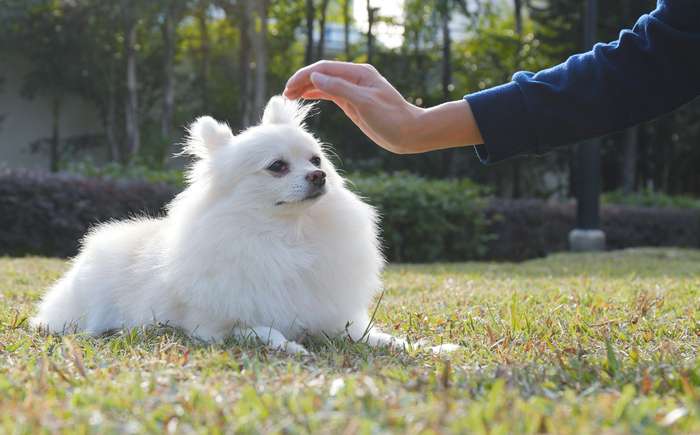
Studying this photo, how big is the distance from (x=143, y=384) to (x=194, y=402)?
0.32 meters

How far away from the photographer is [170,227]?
12.1 ft

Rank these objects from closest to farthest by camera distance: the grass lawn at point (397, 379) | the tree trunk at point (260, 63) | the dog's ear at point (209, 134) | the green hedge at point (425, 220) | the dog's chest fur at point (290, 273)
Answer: the grass lawn at point (397, 379) → the dog's chest fur at point (290, 273) → the dog's ear at point (209, 134) → the green hedge at point (425, 220) → the tree trunk at point (260, 63)

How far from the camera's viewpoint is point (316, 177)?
3340mm

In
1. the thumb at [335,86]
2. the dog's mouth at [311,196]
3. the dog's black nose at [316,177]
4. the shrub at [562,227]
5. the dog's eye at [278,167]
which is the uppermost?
the thumb at [335,86]

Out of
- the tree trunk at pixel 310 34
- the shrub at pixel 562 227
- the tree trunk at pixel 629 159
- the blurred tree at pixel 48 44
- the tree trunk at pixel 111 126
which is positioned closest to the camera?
the shrub at pixel 562 227

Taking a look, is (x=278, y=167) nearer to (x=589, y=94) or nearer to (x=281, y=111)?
(x=281, y=111)

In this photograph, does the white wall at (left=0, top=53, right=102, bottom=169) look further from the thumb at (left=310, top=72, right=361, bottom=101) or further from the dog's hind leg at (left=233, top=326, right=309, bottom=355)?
the thumb at (left=310, top=72, right=361, bottom=101)

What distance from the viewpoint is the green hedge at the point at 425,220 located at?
10.1 m

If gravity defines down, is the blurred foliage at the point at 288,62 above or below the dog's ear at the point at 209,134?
above

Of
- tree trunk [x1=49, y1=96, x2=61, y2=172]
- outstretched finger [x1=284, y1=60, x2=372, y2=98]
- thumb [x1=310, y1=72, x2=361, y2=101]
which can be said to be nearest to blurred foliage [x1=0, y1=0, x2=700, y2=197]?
tree trunk [x1=49, y1=96, x2=61, y2=172]

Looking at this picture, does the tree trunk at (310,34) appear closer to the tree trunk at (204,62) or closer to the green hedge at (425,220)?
the tree trunk at (204,62)

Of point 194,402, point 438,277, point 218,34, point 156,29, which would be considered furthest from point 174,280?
point 218,34

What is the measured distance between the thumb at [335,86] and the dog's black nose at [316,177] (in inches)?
15.2

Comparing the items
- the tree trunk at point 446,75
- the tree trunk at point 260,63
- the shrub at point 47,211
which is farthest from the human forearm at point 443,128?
the tree trunk at point 446,75
